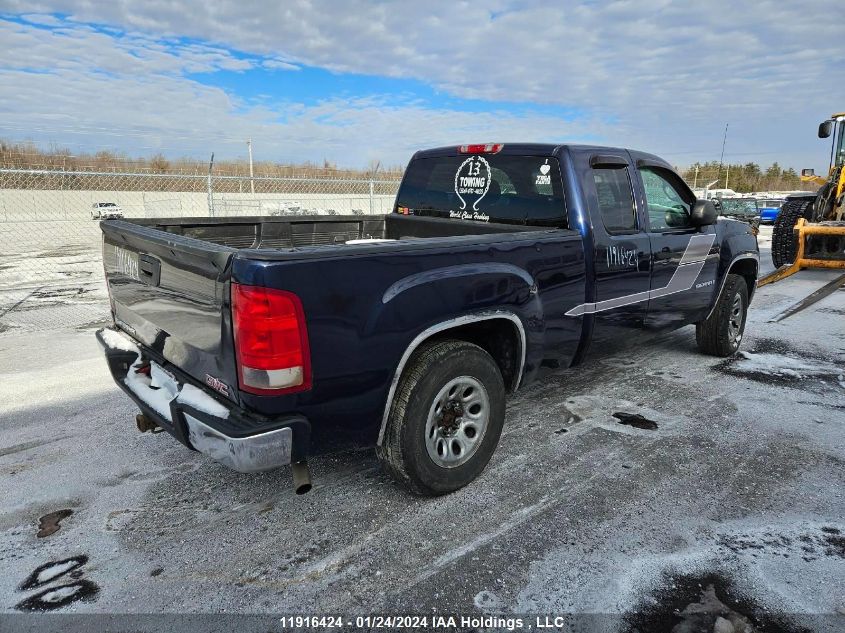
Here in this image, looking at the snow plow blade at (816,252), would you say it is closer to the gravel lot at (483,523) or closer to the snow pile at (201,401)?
the gravel lot at (483,523)

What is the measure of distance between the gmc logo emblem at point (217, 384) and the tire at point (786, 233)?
11.9 metres

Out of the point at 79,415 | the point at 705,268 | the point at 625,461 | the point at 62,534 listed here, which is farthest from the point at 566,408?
the point at 79,415

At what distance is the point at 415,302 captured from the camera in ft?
8.83

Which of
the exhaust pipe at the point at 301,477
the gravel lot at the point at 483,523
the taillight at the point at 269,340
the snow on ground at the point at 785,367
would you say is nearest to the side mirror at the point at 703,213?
the gravel lot at the point at 483,523

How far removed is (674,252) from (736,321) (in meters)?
1.68

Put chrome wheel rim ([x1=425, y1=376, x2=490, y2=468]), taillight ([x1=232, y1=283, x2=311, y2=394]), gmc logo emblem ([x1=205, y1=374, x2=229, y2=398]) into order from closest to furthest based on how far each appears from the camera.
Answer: taillight ([x1=232, y1=283, x2=311, y2=394])
gmc logo emblem ([x1=205, y1=374, x2=229, y2=398])
chrome wheel rim ([x1=425, y1=376, x2=490, y2=468])

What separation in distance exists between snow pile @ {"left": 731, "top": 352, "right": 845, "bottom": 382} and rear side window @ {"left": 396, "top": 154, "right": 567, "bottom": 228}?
9.10 ft

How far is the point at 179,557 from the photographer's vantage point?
2.59 meters

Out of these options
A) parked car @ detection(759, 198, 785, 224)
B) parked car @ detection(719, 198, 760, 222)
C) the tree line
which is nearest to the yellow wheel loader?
parked car @ detection(719, 198, 760, 222)

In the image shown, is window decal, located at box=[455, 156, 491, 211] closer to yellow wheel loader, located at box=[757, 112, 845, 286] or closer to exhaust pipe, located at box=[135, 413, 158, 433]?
exhaust pipe, located at box=[135, 413, 158, 433]

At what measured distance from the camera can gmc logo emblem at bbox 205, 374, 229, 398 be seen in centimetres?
249

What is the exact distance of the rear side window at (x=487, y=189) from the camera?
3795 millimetres

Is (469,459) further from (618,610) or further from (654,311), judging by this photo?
(654,311)

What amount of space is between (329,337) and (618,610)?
1.59 meters
